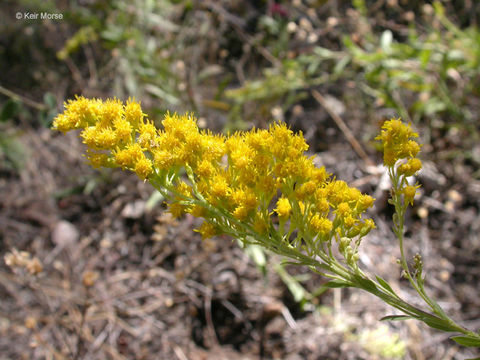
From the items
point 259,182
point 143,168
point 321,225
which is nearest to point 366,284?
point 321,225

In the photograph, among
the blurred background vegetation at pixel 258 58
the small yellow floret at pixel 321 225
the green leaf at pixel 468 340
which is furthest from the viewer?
the blurred background vegetation at pixel 258 58

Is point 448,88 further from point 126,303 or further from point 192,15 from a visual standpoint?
point 126,303

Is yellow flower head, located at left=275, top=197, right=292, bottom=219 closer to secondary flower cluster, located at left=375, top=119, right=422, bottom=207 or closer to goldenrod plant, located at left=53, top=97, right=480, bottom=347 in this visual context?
goldenrod plant, located at left=53, top=97, right=480, bottom=347

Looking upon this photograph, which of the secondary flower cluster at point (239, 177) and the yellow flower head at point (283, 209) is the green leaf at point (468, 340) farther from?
the yellow flower head at point (283, 209)

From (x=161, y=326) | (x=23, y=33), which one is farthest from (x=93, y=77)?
(x=161, y=326)

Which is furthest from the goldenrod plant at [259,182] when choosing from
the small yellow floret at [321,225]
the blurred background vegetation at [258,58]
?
the blurred background vegetation at [258,58]

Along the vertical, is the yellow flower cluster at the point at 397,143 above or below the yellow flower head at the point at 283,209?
above

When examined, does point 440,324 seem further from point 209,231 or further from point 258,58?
point 258,58
